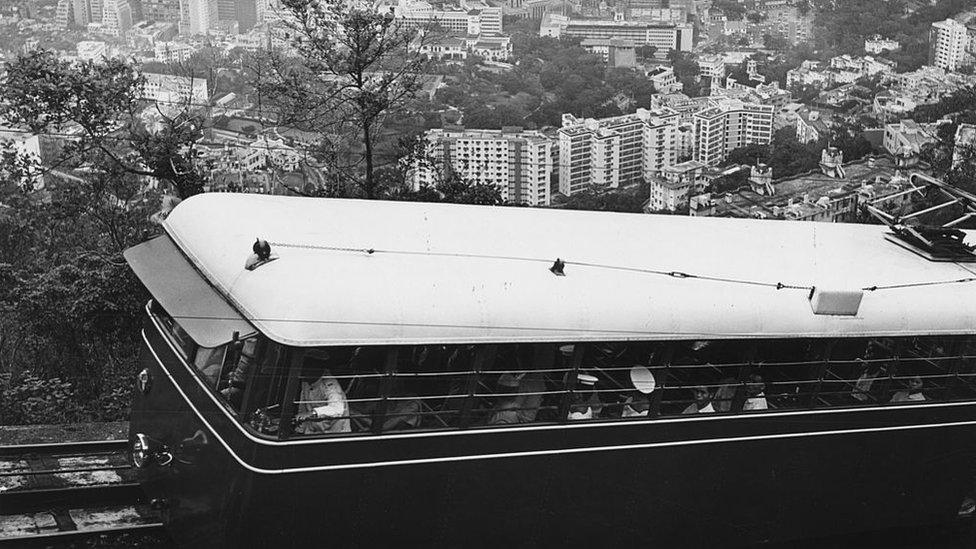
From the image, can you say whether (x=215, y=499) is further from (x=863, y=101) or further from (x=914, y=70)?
(x=914, y=70)

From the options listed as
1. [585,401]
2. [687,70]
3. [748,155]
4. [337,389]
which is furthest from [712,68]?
[337,389]

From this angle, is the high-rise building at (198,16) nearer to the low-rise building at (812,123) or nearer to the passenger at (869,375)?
the low-rise building at (812,123)

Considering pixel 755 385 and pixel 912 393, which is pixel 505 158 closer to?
pixel 912 393

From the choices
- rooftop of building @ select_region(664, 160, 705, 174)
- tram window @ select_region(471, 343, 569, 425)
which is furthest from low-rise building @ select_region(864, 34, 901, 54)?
tram window @ select_region(471, 343, 569, 425)

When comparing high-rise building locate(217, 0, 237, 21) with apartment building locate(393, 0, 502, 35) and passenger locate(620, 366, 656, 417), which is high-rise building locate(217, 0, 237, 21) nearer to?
apartment building locate(393, 0, 502, 35)

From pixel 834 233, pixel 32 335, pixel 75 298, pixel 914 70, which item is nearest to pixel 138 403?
pixel 834 233

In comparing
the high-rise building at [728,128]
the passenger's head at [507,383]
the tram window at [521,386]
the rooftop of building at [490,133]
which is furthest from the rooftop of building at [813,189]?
the passenger's head at [507,383]
